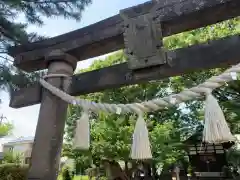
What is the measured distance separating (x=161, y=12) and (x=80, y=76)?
0.55 metres

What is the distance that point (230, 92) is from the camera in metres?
6.61

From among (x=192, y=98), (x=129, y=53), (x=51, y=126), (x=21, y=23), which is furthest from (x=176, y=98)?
(x=21, y=23)

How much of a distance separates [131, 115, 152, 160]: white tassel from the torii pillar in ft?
1.49

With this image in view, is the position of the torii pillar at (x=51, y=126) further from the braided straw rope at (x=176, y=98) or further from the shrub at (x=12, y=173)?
the shrub at (x=12, y=173)

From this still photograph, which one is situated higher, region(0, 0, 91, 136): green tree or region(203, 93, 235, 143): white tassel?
region(0, 0, 91, 136): green tree

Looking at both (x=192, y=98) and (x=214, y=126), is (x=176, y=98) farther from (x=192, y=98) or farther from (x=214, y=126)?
(x=214, y=126)

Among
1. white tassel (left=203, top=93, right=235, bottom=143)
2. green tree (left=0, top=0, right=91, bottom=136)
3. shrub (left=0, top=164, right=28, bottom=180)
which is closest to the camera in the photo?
white tassel (left=203, top=93, right=235, bottom=143)

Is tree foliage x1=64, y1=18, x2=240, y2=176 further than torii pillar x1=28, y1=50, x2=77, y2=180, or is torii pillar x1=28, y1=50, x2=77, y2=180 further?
tree foliage x1=64, y1=18, x2=240, y2=176

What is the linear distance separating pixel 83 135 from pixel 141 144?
11.4 inches

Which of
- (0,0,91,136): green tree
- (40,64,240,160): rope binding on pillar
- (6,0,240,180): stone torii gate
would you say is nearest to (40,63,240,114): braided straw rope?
(40,64,240,160): rope binding on pillar

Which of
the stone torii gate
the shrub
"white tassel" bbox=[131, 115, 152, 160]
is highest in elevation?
the stone torii gate

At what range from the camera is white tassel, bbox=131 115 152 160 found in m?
0.79

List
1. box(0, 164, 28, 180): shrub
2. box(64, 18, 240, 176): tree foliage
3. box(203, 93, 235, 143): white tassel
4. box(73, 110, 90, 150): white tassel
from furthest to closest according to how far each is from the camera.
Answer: box(64, 18, 240, 176): tree foliage
box(0, 164, 28, 180): shrub
box(73, 110, 90, 150): white tassel
box(203, 93, 235, 143): white tassel

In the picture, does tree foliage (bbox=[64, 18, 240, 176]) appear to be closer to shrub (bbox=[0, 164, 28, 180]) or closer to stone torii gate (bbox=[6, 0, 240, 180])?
shrub (bbox=[0, 164, 28, 180])
